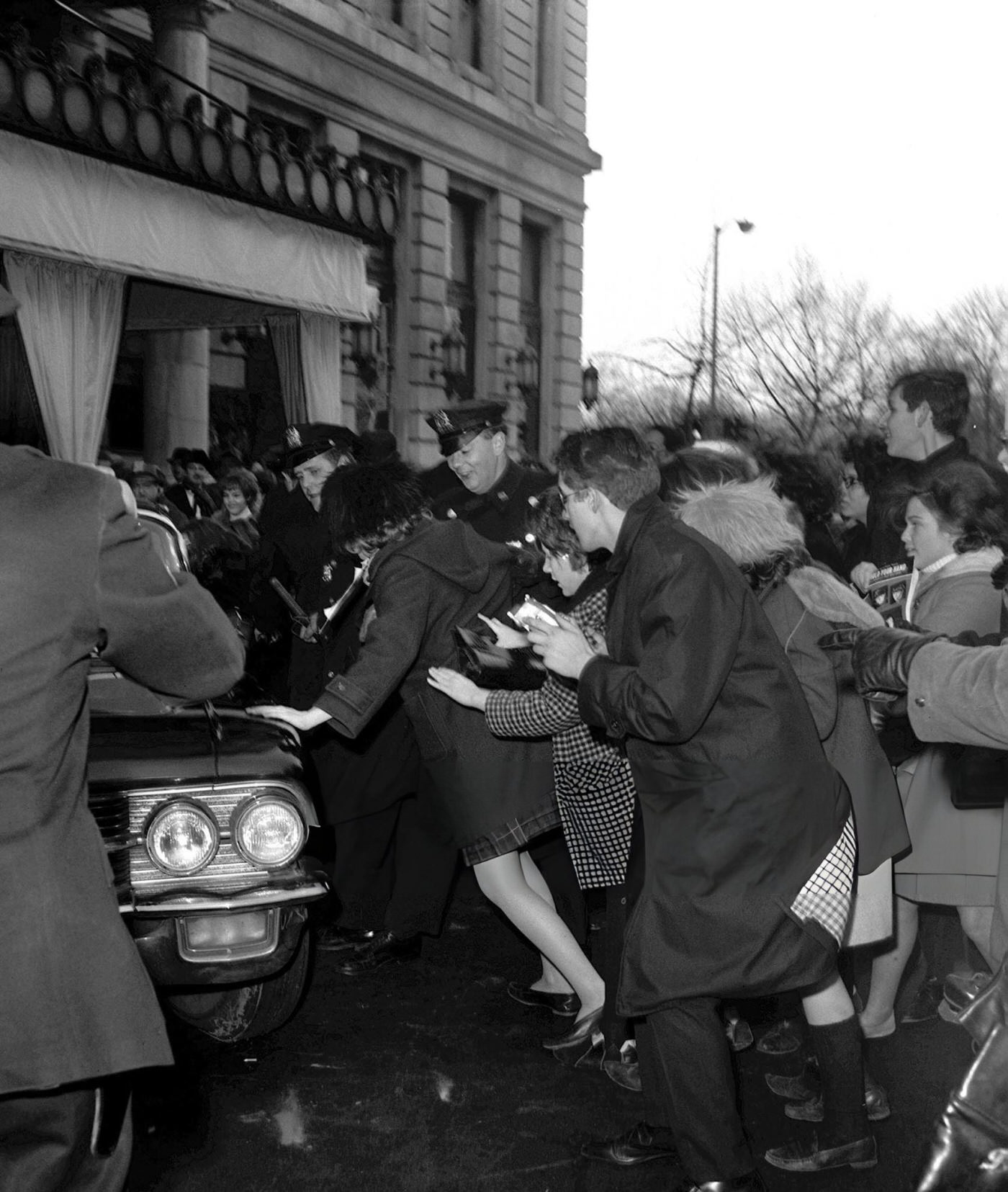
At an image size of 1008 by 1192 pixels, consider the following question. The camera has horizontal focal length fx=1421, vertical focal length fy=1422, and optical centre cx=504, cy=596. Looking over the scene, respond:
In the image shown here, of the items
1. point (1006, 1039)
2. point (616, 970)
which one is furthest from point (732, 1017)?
point (1006, 1039)

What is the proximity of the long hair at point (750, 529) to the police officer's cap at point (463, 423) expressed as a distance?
280 cm

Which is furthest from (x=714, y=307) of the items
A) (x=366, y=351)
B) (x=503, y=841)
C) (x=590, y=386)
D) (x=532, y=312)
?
(x=503, y=841)

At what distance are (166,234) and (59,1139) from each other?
1080 cm

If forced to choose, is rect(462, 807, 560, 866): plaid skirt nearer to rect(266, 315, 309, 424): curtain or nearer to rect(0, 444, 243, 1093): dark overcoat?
rect(0, 444, 243, 1093): dark overcoat

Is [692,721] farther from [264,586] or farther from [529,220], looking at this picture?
[529,220]

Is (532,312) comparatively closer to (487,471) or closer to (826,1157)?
(487,471)

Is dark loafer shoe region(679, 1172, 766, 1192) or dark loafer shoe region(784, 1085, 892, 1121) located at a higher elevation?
dark loafer shoe region(679, 1172, 766, 1192)

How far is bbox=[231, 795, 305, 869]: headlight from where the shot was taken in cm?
379

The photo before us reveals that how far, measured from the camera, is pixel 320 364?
14.3 m

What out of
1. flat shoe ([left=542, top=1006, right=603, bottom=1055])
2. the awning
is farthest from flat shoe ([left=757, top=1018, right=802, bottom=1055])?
the awning

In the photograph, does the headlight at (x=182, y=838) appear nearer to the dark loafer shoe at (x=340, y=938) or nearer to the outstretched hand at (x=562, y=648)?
the outstretched hand at (x=562, y=648)

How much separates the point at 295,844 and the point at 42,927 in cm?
164

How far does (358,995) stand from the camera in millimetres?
5250

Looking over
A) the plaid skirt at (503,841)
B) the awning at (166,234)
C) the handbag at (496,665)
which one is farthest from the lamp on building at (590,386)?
the handbag at (496,665)
